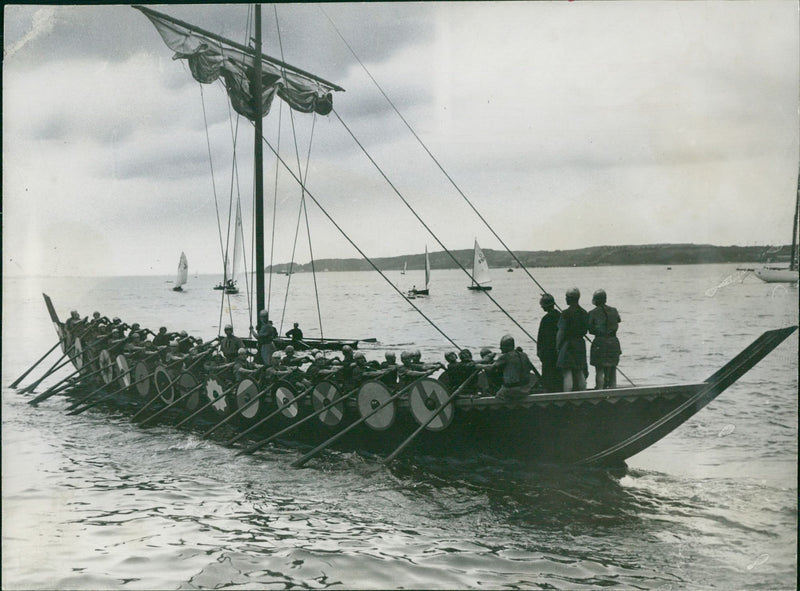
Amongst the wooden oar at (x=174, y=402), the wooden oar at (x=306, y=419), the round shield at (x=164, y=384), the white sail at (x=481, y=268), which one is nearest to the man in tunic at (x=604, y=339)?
the wooden oar at (x=306, y=419)

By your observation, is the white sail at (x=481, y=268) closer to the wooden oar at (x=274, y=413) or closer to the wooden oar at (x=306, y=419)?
the wooden oar at (x=274, y=413)

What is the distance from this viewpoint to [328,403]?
1013cm

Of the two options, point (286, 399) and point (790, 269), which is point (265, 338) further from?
point (790, 269)

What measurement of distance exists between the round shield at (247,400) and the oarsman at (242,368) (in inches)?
5.4

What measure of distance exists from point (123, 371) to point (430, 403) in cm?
940

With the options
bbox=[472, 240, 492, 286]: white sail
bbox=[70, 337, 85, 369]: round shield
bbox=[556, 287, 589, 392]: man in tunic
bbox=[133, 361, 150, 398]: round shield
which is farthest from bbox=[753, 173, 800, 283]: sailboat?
bbox=[472, 240, 492, 286]: white sail

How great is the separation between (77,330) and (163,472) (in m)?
10.2

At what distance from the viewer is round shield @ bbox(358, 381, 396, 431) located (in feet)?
30.8

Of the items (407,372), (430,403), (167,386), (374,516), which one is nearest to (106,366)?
(167,386)

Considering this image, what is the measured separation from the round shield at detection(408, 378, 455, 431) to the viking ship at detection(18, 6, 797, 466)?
0.02 meters

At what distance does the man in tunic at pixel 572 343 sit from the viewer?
8.59 metres

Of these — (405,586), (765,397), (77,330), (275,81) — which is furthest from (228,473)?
(765,397)

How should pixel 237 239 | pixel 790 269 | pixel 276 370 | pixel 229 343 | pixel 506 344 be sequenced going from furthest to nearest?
1. pixel 237 239
2. pixel 229 343
3. pixel 276 370
4. pixel 506 344
5. pixel 790 269

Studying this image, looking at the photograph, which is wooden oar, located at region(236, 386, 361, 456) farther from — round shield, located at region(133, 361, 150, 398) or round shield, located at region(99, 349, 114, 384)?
round shield, located at region(99, 349, 114, 384)
